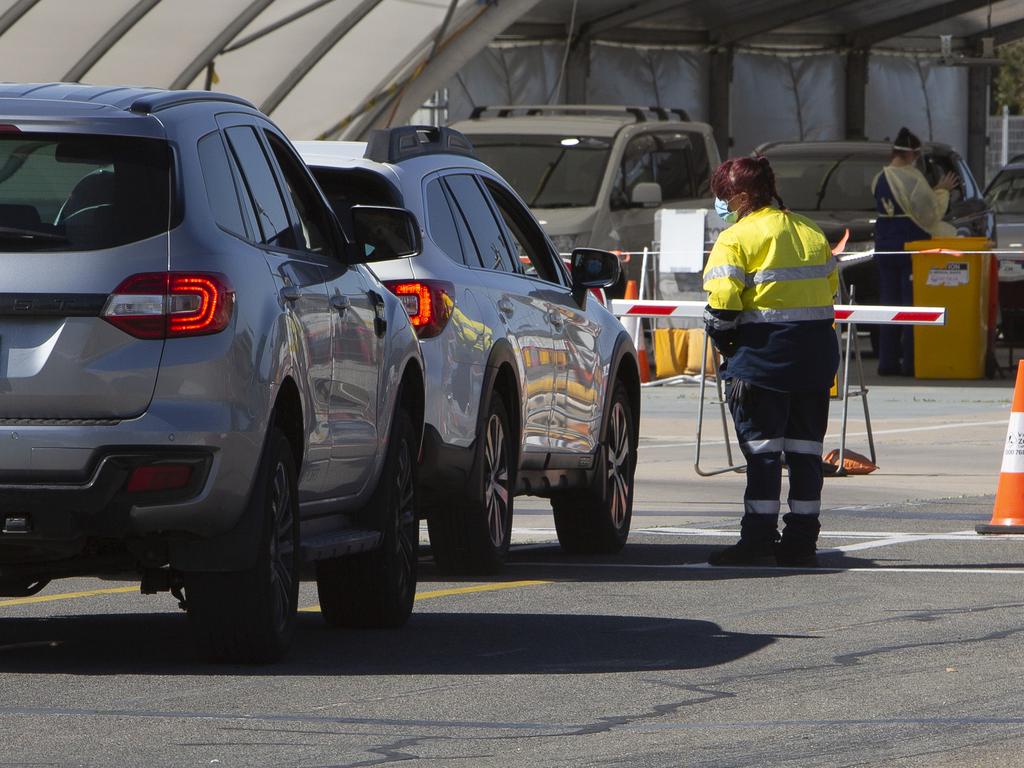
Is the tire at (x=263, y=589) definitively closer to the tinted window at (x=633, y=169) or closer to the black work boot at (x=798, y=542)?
the black work boot at (x=798, y=542)

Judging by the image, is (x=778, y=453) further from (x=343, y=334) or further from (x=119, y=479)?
(x=119, y=479)

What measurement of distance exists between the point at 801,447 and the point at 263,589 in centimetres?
408

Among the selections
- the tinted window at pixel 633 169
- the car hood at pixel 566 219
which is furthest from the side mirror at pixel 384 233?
the tinted window at pixel 633 169

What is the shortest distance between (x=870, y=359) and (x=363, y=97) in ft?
20.1

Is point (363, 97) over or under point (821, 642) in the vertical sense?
over

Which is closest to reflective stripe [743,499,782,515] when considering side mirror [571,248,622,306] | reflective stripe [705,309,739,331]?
reflective stripe [705,309,739,331]

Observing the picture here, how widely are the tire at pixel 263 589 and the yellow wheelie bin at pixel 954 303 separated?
50.0ft

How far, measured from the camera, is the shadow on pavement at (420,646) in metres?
7.52

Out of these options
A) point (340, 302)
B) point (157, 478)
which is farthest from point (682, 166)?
point (157, 478)

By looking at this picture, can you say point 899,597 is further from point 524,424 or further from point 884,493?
point 884,493

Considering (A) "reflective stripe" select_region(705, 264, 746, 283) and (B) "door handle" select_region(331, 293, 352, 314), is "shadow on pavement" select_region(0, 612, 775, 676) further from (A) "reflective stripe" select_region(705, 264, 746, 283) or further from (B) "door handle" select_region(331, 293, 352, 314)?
(A) "reflective stripe" select_region(705, 264, 746, 283)

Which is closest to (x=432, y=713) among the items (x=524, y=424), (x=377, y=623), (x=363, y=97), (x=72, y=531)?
(x=72, y=531)

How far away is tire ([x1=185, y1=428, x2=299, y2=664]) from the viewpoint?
7.17m

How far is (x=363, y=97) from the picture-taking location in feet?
86.7
